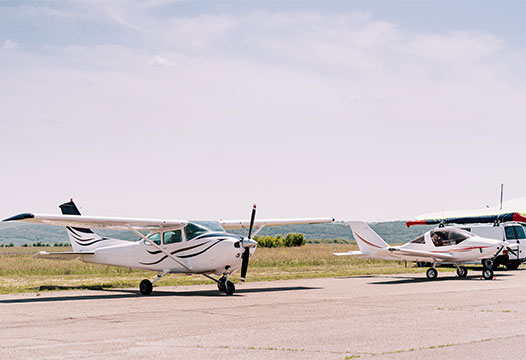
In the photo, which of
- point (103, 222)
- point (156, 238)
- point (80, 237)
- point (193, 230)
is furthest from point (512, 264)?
point (103, 222)

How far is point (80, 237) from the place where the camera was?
22422 millimetres

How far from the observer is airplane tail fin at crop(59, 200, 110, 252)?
22.2 metres

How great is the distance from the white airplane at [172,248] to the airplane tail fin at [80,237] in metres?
0.16

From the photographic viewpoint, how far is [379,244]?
26562mm

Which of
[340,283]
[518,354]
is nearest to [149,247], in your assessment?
[340,283]

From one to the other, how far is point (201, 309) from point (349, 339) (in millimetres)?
5475

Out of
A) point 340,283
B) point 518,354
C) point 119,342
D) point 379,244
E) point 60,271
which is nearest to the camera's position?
point 518,354

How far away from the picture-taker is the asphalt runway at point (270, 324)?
9086 millimetres

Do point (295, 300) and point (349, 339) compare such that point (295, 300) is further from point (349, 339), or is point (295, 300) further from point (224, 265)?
point (349, 339)

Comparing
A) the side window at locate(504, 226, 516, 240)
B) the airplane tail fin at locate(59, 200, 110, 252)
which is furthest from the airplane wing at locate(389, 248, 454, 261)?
the airplane tail fin at locate(59, 200, 110, 252)

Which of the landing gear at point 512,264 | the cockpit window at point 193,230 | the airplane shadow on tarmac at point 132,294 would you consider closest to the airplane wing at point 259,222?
the cockpit window at point 193,230

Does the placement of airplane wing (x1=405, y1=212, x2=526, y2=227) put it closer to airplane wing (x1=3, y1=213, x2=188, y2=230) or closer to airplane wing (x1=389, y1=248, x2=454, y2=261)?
airplane wing (x1=389, y1=248, x2=454, y2=261)

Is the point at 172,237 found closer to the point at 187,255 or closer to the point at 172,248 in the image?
the point at 172,248

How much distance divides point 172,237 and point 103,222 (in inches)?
87.3
